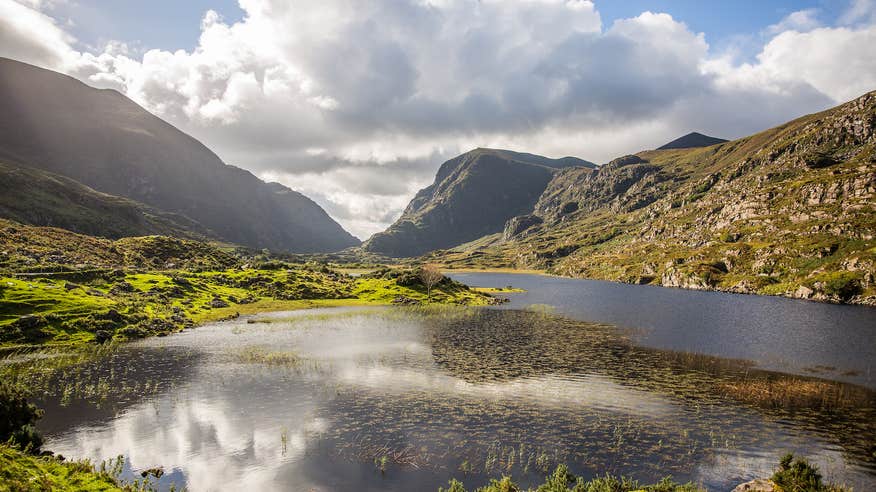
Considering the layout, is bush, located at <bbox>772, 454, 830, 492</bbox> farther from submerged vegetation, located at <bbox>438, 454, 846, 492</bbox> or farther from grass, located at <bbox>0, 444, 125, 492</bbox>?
grass, located at <bbox>0, 444, 125, 492</bbox>

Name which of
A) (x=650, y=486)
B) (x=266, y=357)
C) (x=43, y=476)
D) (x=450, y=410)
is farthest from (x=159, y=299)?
(x=650, y=486)

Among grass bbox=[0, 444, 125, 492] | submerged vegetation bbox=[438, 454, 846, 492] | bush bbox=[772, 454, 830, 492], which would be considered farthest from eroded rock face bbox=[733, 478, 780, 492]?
grass bbox=[0, 444, 125, 492]

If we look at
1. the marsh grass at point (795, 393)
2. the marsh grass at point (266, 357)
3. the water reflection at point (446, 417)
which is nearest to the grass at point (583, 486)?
the water reflection at point (446, 417)

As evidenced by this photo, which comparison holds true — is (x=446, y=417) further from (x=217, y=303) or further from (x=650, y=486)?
(x=217, y=303)

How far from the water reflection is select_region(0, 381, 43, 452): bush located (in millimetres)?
2885

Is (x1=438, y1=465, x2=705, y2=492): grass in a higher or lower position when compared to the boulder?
higher

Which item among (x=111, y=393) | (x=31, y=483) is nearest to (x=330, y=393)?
(x=111, y=393)

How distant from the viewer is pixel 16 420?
30.2 meters

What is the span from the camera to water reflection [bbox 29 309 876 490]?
30.3 metres

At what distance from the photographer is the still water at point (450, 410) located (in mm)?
30422

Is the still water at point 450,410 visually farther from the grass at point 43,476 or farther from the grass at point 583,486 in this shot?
the grass at point 43,476

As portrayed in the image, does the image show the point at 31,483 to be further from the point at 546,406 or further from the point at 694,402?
the point at 694,402

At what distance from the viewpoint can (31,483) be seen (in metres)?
17.7

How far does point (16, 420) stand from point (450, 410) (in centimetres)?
3525
